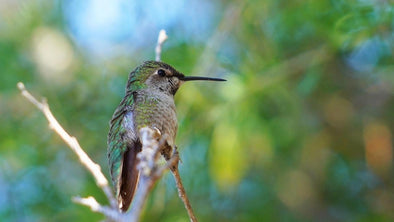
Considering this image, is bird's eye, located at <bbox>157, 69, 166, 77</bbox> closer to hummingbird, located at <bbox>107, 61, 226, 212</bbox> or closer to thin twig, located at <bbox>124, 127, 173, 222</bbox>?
hummingbird, located at <bbox>107, 61, 226, 212</bbox>

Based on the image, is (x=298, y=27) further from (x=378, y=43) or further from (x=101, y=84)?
(x=101, y=84)

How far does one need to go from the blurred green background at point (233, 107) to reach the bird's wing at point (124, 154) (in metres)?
1.16

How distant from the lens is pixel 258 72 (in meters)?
3.93

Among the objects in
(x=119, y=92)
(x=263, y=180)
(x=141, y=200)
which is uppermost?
(x=119, y=92)

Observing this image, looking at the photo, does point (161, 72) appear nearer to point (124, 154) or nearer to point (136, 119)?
point (136, 119)

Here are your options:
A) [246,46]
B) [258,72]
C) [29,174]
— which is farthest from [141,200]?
[29,174]

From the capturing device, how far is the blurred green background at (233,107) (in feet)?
12.5

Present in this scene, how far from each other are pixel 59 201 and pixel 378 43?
2510mm

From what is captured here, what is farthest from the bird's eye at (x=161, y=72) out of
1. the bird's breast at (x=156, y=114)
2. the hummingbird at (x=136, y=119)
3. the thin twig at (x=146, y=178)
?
the thin twig at (x=146, y=178)

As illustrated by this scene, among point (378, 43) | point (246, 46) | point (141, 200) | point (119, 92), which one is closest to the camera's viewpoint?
point (141, 200)

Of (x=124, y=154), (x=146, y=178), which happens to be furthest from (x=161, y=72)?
(x=146, y=178)

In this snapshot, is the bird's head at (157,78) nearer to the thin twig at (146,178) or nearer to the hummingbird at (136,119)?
the hummingbird at (136,119)

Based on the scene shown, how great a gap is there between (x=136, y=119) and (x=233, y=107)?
1339 millimetres

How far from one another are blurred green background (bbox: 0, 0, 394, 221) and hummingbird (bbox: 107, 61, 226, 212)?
681mm
